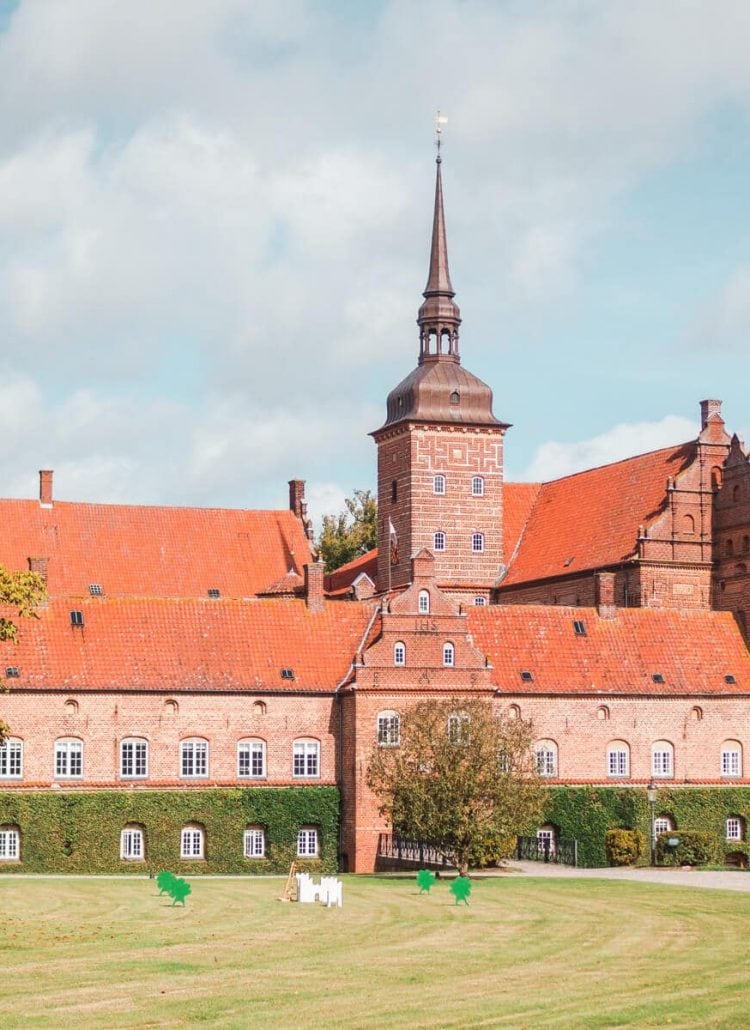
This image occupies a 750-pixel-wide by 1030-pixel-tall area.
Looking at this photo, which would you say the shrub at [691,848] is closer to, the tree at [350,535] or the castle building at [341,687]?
the castle building at [341,687]

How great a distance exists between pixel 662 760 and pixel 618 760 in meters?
1.66

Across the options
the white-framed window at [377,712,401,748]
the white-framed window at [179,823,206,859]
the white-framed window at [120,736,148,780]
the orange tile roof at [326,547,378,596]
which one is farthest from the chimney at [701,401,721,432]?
the white-framed window at [120,736,148,780]

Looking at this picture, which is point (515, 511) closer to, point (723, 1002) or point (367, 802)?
point (367, 802)

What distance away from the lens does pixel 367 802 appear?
65.8m

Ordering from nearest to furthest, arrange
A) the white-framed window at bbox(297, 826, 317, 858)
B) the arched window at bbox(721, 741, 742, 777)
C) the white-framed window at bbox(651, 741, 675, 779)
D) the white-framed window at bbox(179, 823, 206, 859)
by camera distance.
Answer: the white-framed window at bbox(179, 823, 206, 859)
the white-framed window at bbox(297, 826, 317, 858)
the white-framed window at bbox(651, 741, 675, 779)
the arched window at bbox(721, 741, 742, 777)

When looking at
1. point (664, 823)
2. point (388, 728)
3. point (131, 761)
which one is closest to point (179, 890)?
point (131, 761)

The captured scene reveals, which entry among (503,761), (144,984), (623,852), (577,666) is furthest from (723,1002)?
(577,666)

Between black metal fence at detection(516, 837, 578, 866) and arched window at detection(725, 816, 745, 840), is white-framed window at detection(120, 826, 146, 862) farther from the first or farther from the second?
arched window at detection(725, 816, 745, 840)

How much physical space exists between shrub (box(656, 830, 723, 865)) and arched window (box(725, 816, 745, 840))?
196 inches

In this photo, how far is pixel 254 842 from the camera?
216ft

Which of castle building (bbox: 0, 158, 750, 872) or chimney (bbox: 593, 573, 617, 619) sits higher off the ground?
chimney (bbox: 593, 573, 617, 619)

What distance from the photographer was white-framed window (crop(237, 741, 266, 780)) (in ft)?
217

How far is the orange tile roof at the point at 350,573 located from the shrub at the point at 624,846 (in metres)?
28.4

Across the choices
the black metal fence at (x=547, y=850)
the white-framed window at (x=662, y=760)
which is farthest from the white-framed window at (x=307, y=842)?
the white-framed window at (x=662, y=760)
